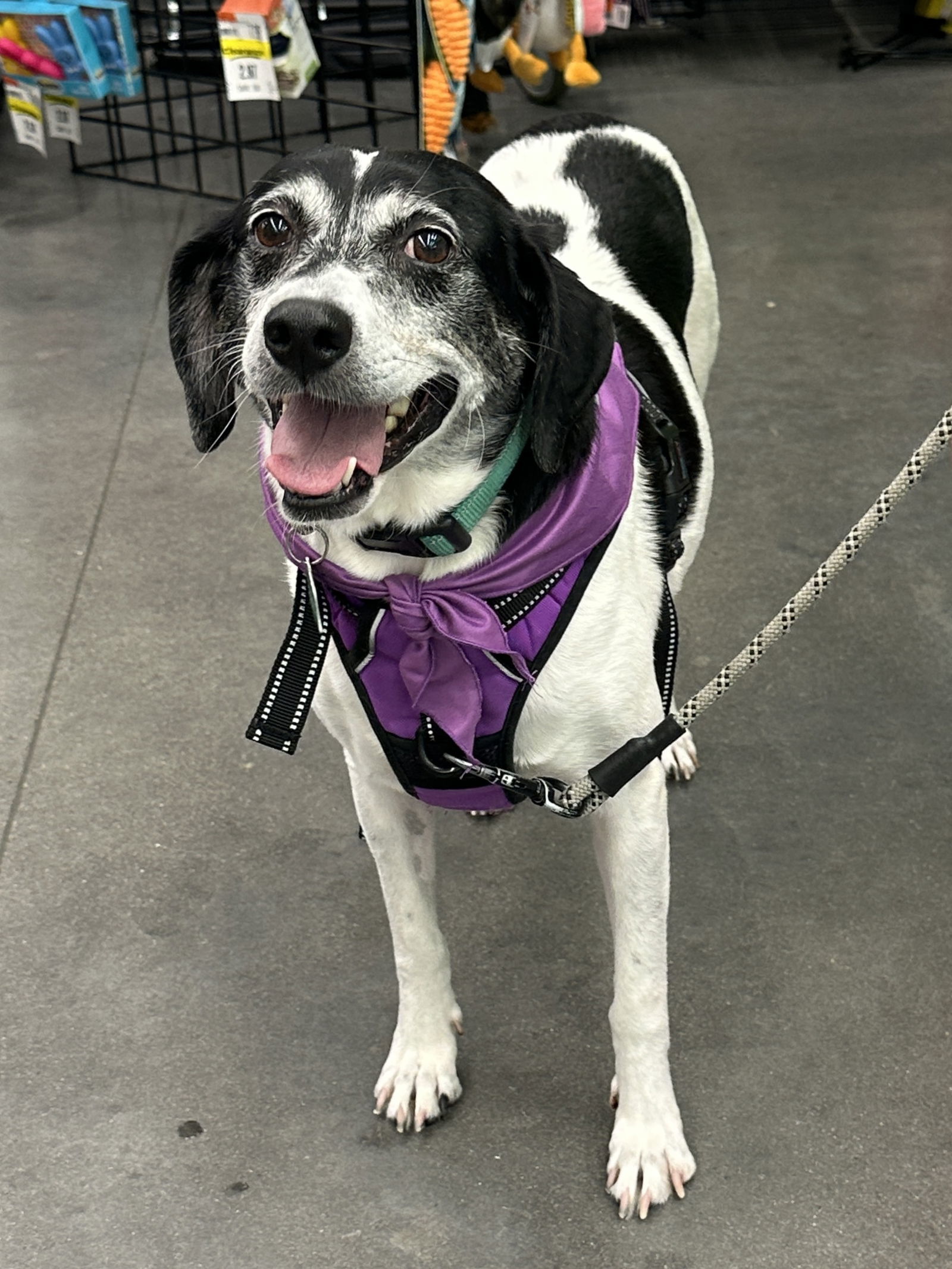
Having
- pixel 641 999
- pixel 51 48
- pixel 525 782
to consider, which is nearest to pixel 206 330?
pixel 525 782

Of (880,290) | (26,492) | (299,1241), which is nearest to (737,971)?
(299,1241)

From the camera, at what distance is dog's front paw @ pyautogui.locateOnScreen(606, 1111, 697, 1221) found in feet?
6.14

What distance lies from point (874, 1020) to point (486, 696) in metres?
0.90

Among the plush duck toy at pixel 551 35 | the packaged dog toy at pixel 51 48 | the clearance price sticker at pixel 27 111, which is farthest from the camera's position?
the plush duck toy at pixel 551 35

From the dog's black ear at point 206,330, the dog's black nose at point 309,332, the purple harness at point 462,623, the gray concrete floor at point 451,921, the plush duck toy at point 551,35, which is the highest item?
the dog's black nose at point 309,332

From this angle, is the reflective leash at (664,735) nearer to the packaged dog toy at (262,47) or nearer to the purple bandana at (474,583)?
A: the purple bandana at (474,583)

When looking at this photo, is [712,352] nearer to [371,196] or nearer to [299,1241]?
[371,196]

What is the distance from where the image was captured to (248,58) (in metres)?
4.43

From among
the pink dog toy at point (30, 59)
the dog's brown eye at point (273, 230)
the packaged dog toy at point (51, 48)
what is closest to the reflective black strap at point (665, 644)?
the dog's brown eye at point (273, 230)

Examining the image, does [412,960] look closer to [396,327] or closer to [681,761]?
[681,761]

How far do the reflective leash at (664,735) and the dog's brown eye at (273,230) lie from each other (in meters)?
0.64

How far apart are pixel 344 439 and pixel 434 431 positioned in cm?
10

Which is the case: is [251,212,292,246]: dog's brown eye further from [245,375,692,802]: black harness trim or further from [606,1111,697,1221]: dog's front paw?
[606,1111,697,1221]: dog's front paw

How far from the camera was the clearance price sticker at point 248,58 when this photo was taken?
4.39 metres
